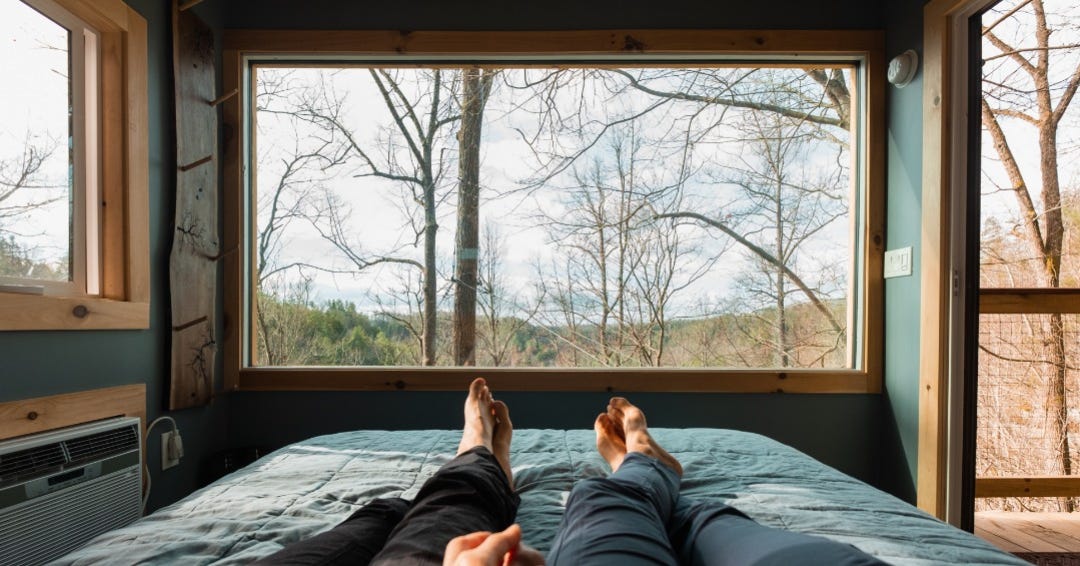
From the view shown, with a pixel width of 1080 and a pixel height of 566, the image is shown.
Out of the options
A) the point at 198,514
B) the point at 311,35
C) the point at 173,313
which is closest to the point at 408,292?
the point at 173,313

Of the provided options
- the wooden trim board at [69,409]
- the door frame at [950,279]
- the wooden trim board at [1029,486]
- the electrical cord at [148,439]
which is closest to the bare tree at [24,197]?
the wooden trim board at [69,409]

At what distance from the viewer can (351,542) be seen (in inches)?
32.4

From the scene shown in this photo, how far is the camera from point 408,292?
2605mm

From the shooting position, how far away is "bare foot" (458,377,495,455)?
4.72 ft

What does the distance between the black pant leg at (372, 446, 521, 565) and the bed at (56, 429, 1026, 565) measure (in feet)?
0.23

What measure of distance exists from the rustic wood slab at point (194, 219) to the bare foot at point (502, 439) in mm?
1228

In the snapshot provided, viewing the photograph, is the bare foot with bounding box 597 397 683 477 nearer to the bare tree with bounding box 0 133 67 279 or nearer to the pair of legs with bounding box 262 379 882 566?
the pair of legs with bounding box 262 379 882 566

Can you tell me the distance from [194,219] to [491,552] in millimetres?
2106

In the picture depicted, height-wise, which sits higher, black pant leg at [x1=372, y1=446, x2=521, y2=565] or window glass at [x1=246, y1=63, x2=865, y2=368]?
window glass at [x1=246, y1=63, x2=865, y2=368]

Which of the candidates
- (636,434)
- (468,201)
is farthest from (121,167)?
(636,434)

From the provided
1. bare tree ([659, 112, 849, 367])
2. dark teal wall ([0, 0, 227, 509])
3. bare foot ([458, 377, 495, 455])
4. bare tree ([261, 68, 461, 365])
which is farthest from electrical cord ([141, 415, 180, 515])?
bare tree ([659, 112, 849, 367])

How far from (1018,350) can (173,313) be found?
338cm

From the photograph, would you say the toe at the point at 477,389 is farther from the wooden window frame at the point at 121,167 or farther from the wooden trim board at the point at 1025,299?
the wooden trim board at the point at 1025,299

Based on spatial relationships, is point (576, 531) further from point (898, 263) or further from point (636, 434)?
point (898, 263)
